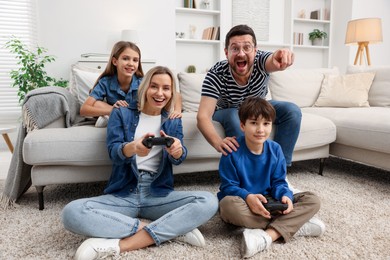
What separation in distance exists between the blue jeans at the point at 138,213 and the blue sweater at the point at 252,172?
136 millimetres

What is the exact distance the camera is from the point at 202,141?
180cm

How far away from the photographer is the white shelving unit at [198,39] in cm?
420

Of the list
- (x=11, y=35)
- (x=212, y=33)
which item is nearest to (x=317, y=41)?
(x=212, y=33)

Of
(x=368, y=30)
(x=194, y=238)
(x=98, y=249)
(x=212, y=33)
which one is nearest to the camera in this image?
(x=98, y=249)

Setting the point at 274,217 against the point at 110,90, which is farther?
the point at 110,90

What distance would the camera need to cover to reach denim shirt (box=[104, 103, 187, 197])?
1.33m

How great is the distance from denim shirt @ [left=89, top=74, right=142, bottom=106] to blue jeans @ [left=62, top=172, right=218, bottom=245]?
2.07 ft

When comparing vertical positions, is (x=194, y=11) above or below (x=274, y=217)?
above

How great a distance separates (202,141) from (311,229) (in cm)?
75

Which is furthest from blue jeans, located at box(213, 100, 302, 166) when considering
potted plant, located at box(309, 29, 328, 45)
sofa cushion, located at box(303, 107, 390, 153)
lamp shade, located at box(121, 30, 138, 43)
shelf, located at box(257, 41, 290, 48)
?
potted plant, located at box(309, 29, 328, 45)

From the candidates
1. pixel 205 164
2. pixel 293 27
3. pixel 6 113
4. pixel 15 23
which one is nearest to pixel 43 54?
pixel 15 23

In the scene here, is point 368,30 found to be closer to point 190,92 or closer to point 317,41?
point 317,41

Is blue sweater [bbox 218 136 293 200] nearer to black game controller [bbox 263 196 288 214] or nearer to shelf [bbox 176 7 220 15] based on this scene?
black game controller [bbox 263 196 288 214]

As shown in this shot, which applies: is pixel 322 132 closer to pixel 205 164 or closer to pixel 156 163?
pixel 205 164
